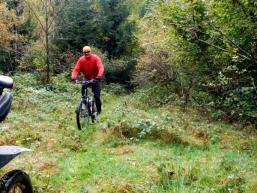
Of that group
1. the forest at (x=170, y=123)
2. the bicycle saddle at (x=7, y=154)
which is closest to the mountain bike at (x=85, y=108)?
the forest at (x=170, y=123)

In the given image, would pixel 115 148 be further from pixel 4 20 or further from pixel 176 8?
pixel 4 20

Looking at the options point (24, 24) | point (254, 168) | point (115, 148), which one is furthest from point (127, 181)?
point (24, 24)

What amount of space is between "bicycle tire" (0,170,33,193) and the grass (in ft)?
3.93

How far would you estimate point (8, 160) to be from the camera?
3307 millimetres

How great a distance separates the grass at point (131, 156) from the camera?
523cm

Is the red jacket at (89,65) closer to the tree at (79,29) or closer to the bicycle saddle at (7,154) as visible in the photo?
the bicycle saddle at (7,154)

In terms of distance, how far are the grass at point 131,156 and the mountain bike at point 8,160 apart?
4.14ft

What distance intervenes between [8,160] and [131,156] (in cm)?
391

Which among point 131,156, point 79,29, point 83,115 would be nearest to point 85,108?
point 83,115

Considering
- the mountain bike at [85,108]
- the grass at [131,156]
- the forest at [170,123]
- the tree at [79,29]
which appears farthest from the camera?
the tree at [79,29]

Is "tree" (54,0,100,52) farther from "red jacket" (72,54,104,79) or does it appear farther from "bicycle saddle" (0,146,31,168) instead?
"bicycle saddle" (0,146,31,168)

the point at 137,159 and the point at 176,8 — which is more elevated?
the point at 176,8

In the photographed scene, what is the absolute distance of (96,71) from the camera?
415 inches

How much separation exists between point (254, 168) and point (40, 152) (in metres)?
3.58
